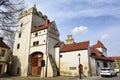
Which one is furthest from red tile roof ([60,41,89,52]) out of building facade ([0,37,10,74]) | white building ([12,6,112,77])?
building facade ([0,37,10,74])

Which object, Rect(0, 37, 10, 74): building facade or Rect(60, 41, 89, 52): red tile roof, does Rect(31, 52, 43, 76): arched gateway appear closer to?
Rect(60, 41, 89, 52): red tile roof

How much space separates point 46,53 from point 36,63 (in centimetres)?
364

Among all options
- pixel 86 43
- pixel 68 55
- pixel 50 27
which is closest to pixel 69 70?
pixel 68 55

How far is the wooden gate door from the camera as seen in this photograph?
29136mm

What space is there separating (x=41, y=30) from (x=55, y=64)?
8254 mm

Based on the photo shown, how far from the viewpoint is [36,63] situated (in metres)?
30.1

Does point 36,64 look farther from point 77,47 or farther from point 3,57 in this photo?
point 77,47

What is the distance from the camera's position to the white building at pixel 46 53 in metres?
26.6

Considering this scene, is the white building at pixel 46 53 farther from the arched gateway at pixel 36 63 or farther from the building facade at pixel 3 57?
the building facade at pixel 3 57

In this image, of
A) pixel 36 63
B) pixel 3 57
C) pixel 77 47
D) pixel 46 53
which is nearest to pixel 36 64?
pixel 36 63

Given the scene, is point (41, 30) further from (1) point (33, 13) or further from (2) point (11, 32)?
(2) point (11, 32)

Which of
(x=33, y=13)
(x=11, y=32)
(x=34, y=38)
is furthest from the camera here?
(x=33, y=13)

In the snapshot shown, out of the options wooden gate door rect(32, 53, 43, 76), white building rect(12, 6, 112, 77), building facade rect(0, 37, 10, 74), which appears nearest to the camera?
white building rect(12, 6, 112, 77)

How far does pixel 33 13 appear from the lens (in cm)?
3425
